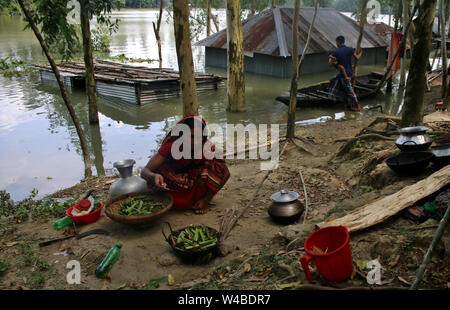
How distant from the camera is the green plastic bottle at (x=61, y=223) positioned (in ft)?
13.2

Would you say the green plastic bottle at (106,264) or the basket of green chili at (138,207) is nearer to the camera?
the green plastic bottle at (106,264)

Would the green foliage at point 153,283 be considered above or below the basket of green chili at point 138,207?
below

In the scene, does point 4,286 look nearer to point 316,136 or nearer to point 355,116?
point 316,136

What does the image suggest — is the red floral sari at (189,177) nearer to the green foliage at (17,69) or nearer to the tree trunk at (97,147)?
the tree trunk at (97,147)

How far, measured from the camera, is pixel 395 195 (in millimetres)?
3381

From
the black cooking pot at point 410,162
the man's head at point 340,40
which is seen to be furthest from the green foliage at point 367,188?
the man's head at point 340,40

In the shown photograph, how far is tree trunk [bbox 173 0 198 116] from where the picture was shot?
6215 mm

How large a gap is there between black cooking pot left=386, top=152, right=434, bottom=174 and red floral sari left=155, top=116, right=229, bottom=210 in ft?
6.87

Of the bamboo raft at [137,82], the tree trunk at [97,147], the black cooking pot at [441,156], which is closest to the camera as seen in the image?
the black cooking pot at [441,156]

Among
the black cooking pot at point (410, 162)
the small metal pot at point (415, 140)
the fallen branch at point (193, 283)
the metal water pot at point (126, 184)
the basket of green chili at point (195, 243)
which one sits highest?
the small metal pot at point (415, 140)

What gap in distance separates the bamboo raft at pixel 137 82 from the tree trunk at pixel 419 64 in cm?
924

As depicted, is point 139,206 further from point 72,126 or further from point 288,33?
point 288,33

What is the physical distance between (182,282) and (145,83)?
10.2m

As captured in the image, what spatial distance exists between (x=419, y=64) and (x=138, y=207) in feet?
14.0
